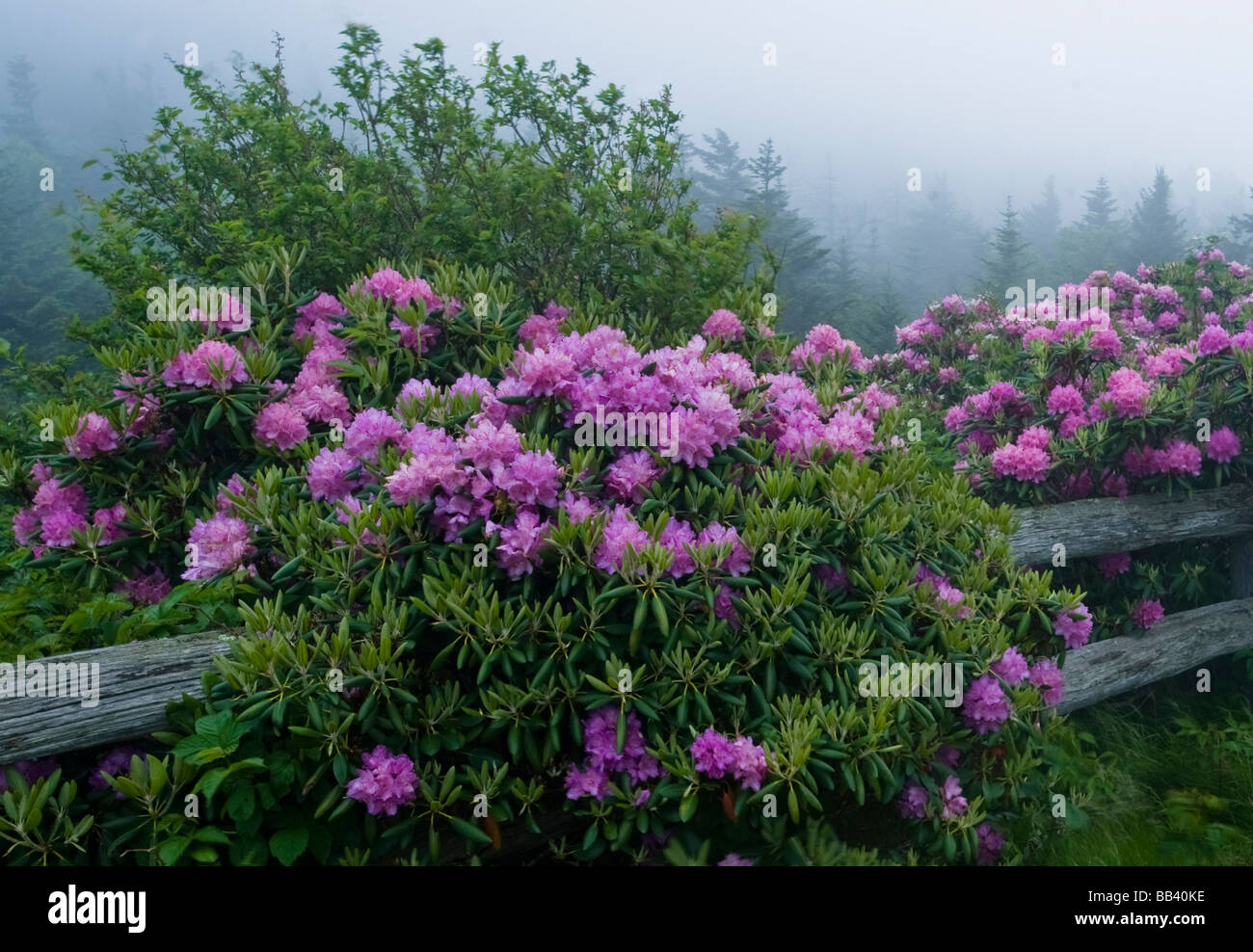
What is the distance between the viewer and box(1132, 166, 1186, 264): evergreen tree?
35594 millimetres

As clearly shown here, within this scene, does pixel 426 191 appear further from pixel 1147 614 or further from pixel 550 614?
pixel 1147 614

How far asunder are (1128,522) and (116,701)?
5256mm

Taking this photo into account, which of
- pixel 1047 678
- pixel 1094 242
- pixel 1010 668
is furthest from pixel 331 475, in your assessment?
pixel 1094 242

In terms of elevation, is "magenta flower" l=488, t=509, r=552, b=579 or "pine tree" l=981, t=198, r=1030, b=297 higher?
"pine tree" l=981, t=198, r=1030, b=297

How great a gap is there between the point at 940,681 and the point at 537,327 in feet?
7.90

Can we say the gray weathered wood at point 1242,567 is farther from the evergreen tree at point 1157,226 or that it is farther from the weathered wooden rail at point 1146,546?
the evergreen tree at point 1157,226

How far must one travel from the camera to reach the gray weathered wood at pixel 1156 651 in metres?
5.05

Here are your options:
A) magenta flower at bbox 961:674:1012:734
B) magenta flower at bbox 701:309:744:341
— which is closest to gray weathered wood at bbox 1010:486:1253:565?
magenta flower at bbox 961:674:1012:734

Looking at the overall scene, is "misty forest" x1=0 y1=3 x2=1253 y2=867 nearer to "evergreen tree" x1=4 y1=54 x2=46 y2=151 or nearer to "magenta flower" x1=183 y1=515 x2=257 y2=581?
"magenta flower" x1=183 y1=515 x2=257 y2=581

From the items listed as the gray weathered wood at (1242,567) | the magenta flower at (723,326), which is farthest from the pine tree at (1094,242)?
the magenta flower at (723,326)

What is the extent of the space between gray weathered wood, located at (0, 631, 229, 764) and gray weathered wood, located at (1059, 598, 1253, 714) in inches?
172

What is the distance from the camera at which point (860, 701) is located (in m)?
3.03

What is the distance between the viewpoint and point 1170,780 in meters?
4.80
